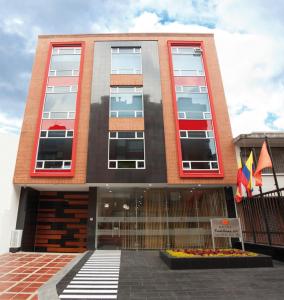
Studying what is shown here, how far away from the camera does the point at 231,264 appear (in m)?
7.61

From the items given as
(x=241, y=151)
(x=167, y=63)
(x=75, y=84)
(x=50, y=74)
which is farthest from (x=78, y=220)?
(x=167, y=63)

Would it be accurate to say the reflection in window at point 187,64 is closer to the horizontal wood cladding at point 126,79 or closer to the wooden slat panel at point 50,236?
the horizontal wood cladding at point 126,79

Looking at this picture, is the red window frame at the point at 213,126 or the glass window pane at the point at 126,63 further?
the glass window pane at the point at 126,63

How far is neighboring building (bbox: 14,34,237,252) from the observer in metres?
12.6

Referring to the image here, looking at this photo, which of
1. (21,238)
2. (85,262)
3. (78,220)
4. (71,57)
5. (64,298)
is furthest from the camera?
(71,57)

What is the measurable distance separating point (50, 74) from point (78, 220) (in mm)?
10005

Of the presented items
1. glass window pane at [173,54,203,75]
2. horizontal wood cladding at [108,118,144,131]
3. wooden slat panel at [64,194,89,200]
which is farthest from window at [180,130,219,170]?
wooden slat panel at [64,194,89,200]

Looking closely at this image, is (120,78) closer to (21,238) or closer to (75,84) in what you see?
(75,84)

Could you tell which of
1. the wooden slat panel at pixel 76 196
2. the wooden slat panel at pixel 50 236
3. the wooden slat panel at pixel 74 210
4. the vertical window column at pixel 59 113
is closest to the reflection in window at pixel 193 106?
the vertical window column at pixel 59 113

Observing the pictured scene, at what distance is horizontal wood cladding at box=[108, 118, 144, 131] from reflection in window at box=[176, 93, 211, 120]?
2618mm

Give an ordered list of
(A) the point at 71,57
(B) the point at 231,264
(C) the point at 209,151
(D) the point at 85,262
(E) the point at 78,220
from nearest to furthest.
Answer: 1. (B) the point at 231,264
2. (D) the point at 85,262
3. (C) the point at 209,151
4. (E) the point at 78,220
5. (A) the point at 71,57

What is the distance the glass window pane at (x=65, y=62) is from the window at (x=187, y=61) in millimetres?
6871

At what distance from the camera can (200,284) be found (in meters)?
5.74

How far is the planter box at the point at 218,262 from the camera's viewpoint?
7.43 m
